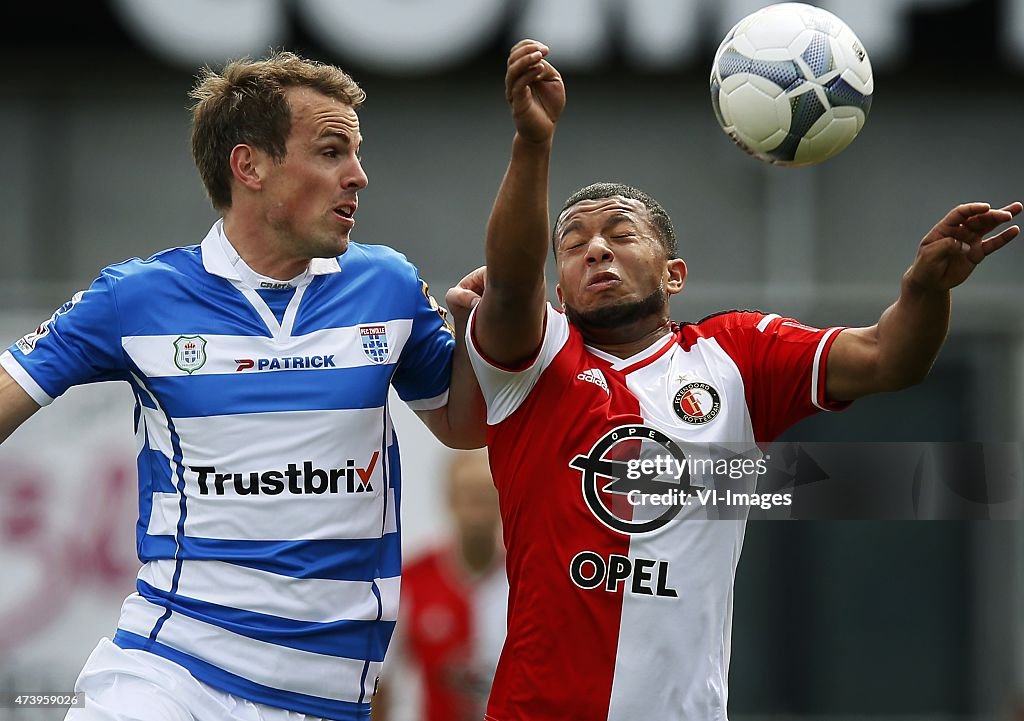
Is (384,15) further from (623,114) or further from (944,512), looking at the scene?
(944,512)

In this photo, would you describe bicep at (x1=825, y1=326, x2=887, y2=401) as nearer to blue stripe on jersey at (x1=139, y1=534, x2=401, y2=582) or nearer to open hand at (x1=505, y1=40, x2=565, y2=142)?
open hand at (x1=505, y1=40, x2=565, y2=142)

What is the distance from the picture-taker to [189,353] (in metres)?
4.67

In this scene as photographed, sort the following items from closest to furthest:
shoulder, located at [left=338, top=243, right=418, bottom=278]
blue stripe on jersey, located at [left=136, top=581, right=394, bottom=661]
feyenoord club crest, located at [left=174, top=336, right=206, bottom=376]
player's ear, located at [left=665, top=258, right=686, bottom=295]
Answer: blue stripe on jersey, located at [left=136, top=581, right=394, bottom=661] → feyenoord club crest, located at [left=174, top=336, right=206, bottom=376] → player's ear, located at [left=665, top=258, right=686, bottom=295] → shoulder, located at [left=338, top=243, right=418, bottom=278]

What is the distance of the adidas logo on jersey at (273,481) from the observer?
459 cm

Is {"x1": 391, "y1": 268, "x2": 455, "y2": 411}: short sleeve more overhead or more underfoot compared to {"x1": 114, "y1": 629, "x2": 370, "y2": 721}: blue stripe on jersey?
more overhead

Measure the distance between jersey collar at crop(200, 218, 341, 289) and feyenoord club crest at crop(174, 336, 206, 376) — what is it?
0.25 metres

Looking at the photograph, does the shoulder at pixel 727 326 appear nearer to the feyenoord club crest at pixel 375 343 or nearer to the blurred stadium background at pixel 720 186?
the feyenoord club crest at pixel 375 343

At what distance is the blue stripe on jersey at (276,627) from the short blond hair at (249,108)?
4.36 ft

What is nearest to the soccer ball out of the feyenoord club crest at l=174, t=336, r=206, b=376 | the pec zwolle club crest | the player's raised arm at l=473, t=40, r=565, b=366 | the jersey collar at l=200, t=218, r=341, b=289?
the player's raised arm at l=473, t=40, r=565, b=366

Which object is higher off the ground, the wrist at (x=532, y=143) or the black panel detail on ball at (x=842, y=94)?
the black panel detail on ball at (x=842, y=94)

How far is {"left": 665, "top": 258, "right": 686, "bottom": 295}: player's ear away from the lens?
4.88 meters

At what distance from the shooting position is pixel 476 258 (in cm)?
1061

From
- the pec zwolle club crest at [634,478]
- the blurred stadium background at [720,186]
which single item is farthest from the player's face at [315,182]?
the blurred stadium background at [720,186]

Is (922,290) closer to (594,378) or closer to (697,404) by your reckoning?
(697,404)
